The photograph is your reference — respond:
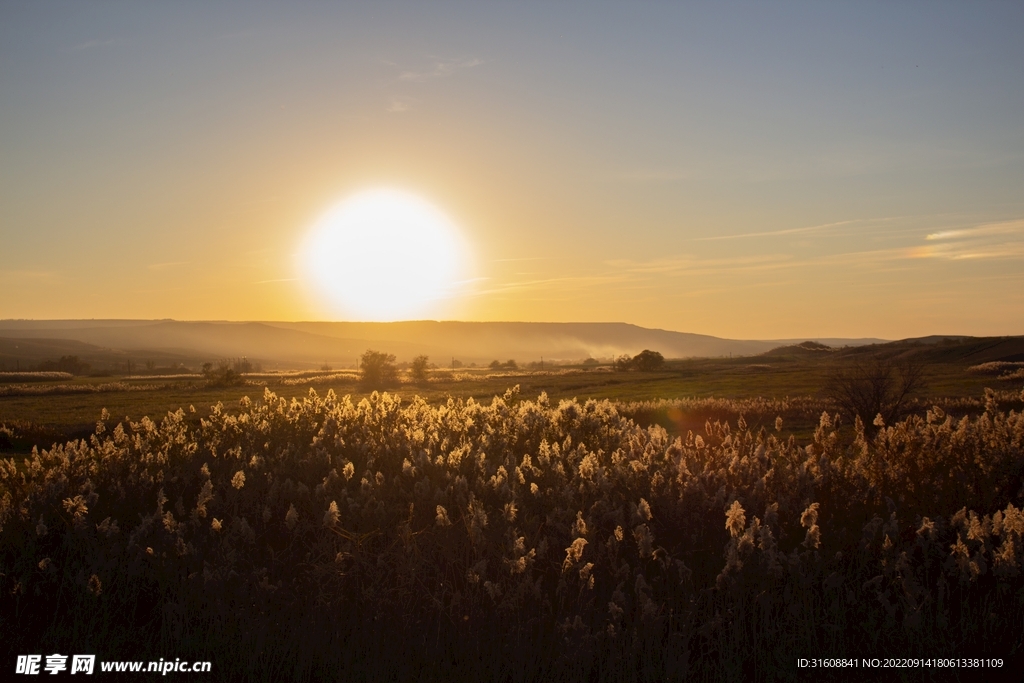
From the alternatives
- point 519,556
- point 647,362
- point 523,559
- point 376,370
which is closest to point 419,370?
point 376,370

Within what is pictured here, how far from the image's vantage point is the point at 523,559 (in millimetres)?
5656

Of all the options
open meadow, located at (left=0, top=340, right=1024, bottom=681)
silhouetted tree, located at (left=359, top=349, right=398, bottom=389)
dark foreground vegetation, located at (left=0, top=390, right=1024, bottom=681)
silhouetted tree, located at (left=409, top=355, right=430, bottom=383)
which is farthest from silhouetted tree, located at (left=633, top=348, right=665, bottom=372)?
dark foreground vegetation, located at (left=0, top=390, right=1024, bottom=681)

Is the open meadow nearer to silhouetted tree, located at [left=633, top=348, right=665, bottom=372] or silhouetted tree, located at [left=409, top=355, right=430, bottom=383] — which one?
silhouetted tree, located at [left=409, top=355, right=430, bottom=383]

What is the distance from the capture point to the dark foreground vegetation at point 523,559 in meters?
5.29

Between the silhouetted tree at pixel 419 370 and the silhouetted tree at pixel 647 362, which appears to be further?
the silhouetted tree at pixel 647 362

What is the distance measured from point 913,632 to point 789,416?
56.0 feet

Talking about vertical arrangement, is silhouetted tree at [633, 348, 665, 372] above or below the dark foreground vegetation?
above

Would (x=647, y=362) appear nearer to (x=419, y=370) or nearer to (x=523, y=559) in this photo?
(x=419, y=370)

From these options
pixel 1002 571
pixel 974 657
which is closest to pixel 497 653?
pixel 974 657

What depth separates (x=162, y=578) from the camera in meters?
6.07

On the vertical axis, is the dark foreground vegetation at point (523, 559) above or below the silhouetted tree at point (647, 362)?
below

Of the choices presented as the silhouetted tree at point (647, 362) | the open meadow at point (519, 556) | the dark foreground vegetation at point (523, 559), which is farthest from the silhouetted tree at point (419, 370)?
the dark foreground vegetation at point (523, 559)

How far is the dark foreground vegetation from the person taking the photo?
5289 millimetres

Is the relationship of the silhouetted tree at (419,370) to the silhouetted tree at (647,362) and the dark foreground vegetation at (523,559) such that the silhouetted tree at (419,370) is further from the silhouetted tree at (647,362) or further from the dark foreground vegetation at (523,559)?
the dark foreground vegetation at (523,559)
